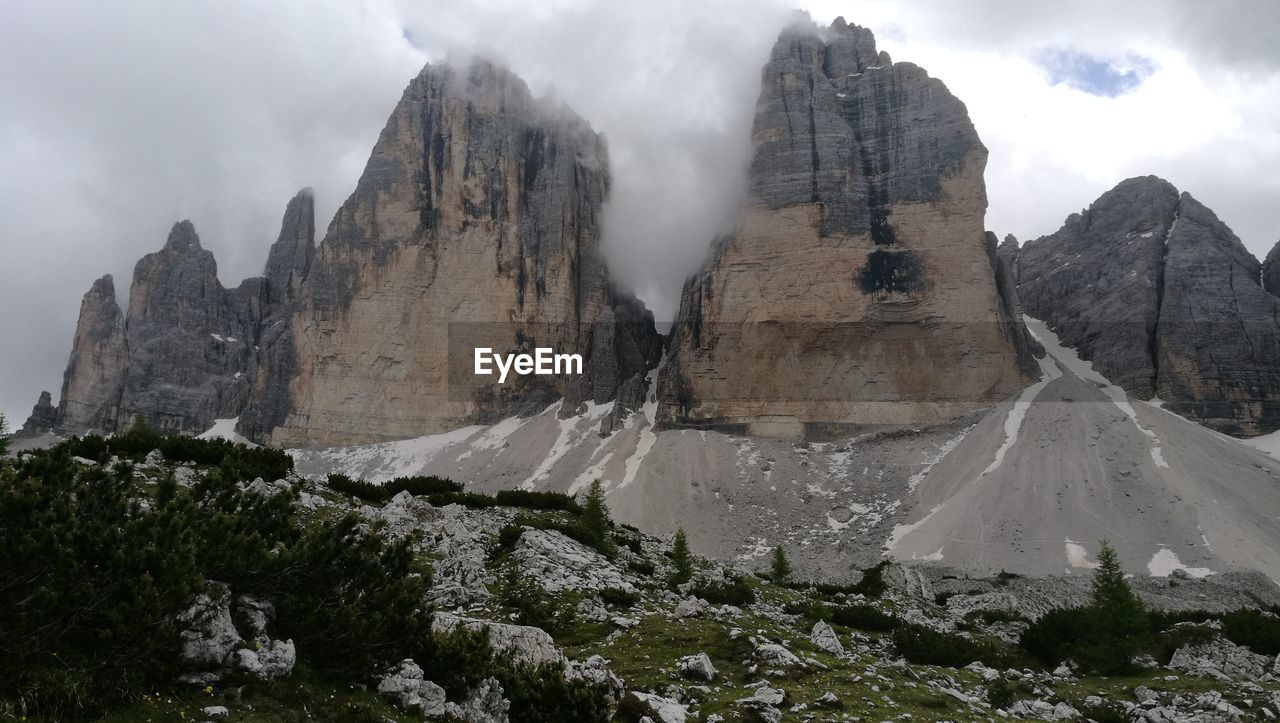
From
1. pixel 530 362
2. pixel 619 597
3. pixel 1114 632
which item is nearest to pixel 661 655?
pixel 619 597

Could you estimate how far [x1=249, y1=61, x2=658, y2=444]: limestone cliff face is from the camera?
476ft

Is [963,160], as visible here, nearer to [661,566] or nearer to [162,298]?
[661,566]

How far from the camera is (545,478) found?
4641 inches

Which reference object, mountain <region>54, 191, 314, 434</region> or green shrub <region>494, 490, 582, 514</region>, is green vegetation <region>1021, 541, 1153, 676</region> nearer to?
green shrub <region>494, 490, 582, 514</region>

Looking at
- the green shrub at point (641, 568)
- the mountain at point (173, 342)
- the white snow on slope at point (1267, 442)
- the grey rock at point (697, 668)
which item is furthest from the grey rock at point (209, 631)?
the mountain at point (173, 342)

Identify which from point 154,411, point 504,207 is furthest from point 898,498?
point 154,411

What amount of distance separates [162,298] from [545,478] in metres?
113

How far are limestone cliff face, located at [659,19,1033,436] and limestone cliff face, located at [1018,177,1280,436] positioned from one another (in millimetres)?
23078

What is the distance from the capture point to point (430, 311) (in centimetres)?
14775

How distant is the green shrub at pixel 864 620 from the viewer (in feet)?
102

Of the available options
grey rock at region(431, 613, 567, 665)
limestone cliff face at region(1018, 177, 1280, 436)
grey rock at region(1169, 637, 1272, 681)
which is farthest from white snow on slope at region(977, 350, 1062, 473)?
grey rock at region(431, 613, 567, 665)

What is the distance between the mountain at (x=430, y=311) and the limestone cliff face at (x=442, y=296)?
0.28m

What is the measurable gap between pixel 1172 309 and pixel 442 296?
132472mm

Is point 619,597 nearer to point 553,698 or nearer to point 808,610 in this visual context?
point 808,610
